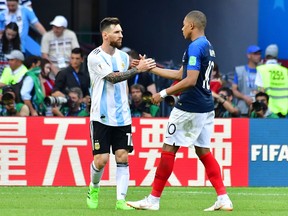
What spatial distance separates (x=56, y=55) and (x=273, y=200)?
7014 mm

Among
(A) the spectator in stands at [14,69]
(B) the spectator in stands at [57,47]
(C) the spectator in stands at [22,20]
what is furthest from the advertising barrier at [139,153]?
(C) the spectator in stands at [22,20]

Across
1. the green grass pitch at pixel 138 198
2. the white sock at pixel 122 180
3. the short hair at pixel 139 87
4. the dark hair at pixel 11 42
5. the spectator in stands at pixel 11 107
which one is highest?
the dark hair at pixel 11 42

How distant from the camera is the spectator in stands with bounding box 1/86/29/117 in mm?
17406

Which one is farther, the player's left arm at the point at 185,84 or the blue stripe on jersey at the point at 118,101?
the blue stripe on jersey at the point at 118,101

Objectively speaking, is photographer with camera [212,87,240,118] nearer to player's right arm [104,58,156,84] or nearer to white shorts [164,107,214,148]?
white shorts [164,107,214,148]

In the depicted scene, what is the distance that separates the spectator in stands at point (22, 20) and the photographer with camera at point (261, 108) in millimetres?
4148

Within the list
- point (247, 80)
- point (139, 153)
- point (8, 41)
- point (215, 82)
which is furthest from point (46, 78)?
point (247, 80)

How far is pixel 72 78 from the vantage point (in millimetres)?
18844

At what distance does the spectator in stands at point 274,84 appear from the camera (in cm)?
1958

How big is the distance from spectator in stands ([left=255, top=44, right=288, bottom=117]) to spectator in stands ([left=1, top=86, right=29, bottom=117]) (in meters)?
Result: 4.35

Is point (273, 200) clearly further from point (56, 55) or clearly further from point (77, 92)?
point (56, 55)

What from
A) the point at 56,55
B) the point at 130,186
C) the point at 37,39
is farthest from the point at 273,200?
the point at 37,39

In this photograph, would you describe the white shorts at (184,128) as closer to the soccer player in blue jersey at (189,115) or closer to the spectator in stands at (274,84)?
the soccer player in blue jersey at (189,115)

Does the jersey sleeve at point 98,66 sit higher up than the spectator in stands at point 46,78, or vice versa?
the jersey sleeve at point 98,66
